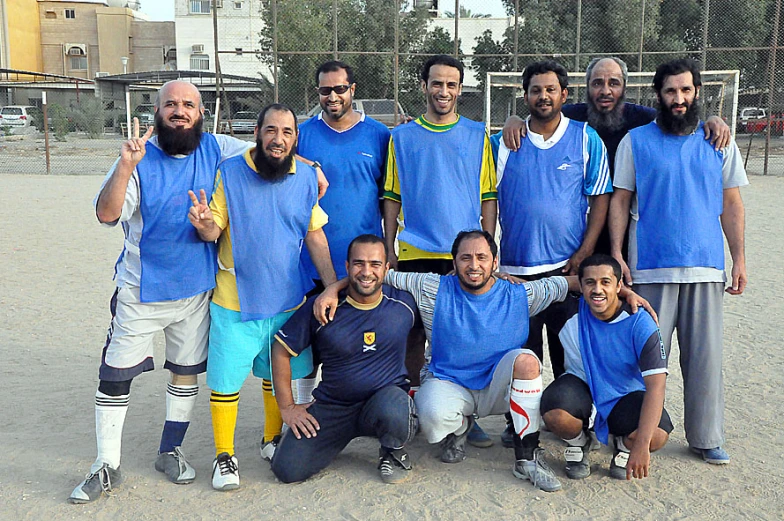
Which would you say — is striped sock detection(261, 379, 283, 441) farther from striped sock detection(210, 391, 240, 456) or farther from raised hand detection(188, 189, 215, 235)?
raised hand detection(188, 189, 215, 235)

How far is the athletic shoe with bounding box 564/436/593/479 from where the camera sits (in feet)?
14.3

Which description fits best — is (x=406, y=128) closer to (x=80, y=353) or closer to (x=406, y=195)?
(x=406, y=195)

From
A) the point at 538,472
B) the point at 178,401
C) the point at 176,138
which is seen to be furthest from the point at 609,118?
the point at 178,401

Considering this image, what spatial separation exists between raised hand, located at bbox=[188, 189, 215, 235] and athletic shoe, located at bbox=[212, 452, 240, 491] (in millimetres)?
1247

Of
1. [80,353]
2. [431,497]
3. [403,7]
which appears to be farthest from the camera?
[403,7]

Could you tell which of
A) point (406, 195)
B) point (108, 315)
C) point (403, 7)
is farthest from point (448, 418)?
point (403, 7)

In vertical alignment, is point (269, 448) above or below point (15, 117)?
below

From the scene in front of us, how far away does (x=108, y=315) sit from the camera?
25.4ft

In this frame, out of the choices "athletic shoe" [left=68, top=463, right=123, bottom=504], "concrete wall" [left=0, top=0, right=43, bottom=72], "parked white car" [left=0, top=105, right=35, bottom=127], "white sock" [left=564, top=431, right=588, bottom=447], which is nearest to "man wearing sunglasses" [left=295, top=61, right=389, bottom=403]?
"athletic shoe" [left=68, top=463, right=123, bottom=504]

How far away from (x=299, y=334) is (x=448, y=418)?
0.94m

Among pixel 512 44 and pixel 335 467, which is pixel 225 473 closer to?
pixel 335 467

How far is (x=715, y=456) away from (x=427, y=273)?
1936mm

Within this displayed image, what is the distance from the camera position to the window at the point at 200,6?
4655 cm

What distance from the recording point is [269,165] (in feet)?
14.0
